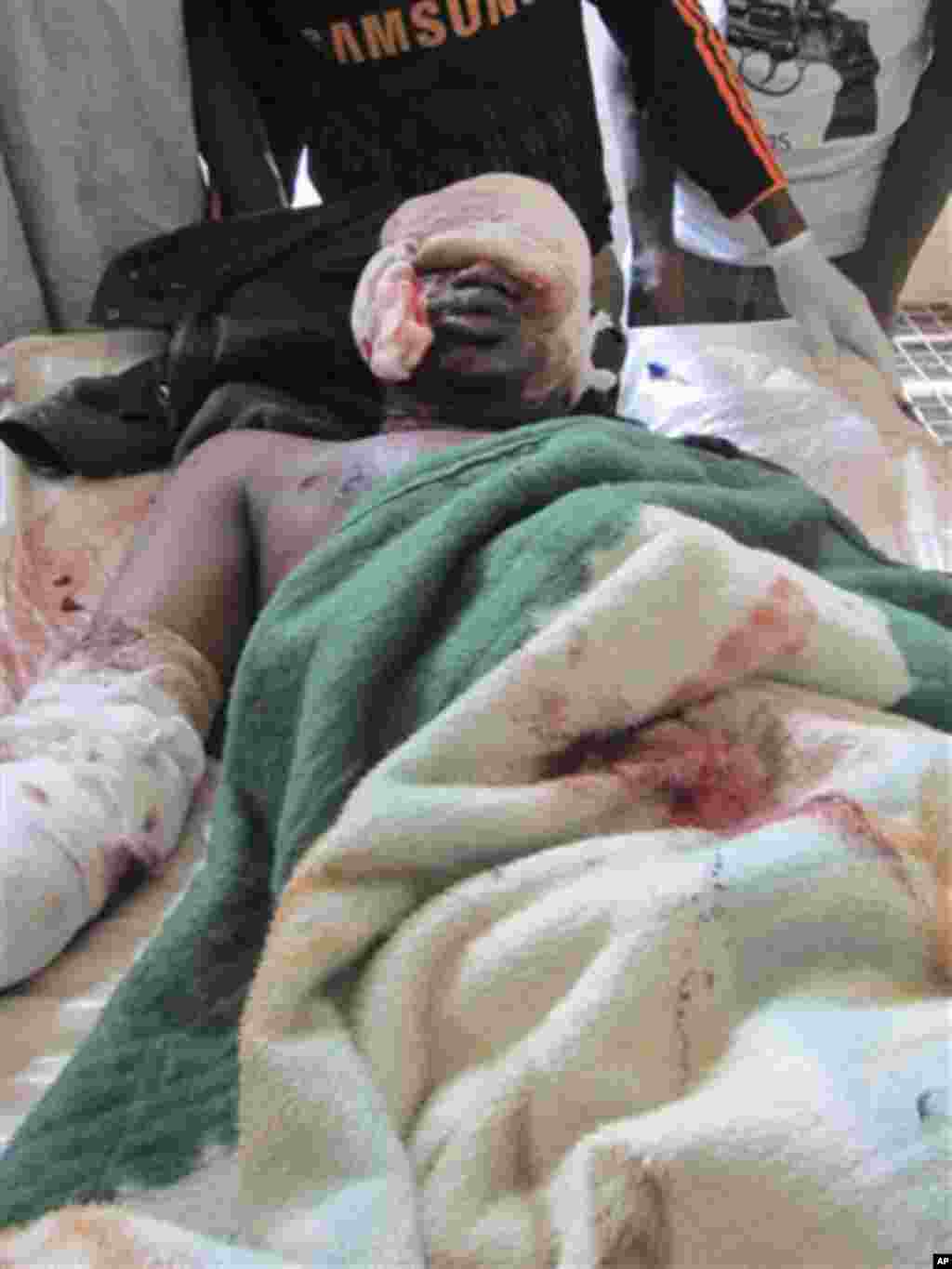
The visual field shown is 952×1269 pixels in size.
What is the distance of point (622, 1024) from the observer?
523mm

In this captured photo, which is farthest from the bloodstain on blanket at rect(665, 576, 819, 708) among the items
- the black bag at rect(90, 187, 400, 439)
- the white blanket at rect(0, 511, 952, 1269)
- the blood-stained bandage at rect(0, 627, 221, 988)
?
the black bag at rect(90, 187, 400, 439)

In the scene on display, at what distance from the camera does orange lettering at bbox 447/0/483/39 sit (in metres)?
1.35

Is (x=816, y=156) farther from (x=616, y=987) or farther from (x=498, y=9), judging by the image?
(x=616, y=987)

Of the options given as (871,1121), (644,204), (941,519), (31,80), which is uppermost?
(31,80)

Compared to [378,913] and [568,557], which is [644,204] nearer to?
[568,557]

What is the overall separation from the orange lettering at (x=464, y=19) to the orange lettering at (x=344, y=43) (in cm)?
10

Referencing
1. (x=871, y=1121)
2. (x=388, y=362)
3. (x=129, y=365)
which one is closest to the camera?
(x=871, y=1121)

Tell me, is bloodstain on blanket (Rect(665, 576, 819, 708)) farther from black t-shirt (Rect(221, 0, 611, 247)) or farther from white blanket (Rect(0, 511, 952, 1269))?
black t-shirt (Rect(221, 0, 611, 247))

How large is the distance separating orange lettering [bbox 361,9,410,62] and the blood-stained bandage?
733 mm

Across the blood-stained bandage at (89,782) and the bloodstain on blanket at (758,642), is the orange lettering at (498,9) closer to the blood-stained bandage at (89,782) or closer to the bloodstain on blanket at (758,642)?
the blood-stained bandage at (89,782)

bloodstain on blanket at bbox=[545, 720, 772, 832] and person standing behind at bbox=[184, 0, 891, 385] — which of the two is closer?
bloodstain on blanket at bbox=[545, 720, 772, 832]

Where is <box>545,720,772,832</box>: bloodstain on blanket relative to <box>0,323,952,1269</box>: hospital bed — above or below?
above

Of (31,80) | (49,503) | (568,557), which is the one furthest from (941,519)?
(31,80)

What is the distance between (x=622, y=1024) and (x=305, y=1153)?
15 cm
